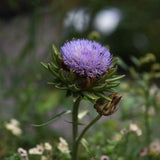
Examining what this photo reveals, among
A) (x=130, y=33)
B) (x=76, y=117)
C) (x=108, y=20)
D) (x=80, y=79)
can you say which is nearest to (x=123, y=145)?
(x=76, y=117)

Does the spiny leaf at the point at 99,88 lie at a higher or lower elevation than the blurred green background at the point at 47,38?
lower

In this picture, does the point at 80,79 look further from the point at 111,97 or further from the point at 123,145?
the point at 123,145

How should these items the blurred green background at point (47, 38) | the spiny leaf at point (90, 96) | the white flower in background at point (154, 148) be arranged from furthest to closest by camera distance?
the blurred green background at point (47, 38) → the white flower in background at point (154, 148) → the spiny leaf at point (90, 96)

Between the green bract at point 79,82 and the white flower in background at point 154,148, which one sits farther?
the white flower in background at point 154,148

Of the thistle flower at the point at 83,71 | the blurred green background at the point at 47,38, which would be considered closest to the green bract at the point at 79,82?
the thistle flower at the point at 83,71

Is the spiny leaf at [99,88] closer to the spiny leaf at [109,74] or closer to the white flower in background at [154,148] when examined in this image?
the spiny leaf at [109,74]

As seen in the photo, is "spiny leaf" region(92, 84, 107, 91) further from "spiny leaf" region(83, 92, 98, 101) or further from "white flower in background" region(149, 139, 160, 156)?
"white flower in background" region(149, 139, 160, 156)

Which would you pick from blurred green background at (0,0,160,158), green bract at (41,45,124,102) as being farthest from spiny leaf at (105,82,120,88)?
blurred green background at (0,0,160,158)
